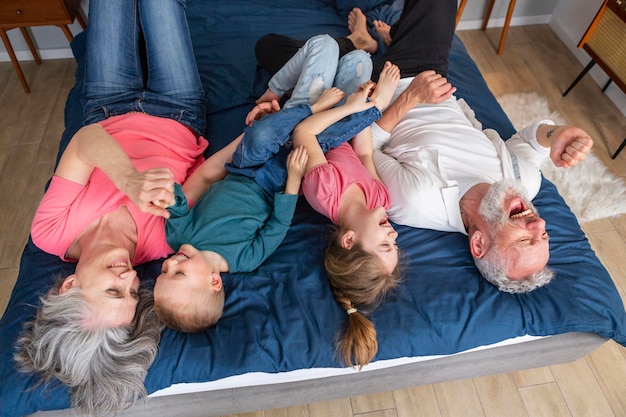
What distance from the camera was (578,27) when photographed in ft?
8.98

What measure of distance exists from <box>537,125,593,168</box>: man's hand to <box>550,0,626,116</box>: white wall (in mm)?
1340

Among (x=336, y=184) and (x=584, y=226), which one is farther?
(x=584, y=226)

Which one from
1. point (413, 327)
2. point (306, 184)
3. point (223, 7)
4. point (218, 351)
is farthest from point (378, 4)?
point (218, 351)

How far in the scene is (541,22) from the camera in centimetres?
299

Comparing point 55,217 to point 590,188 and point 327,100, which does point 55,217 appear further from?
point 590,188

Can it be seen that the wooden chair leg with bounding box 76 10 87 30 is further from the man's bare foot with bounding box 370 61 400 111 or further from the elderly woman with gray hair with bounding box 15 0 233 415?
the man's bare foot with bounding box 370 61 400 111

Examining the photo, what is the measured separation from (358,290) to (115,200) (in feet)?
2.54

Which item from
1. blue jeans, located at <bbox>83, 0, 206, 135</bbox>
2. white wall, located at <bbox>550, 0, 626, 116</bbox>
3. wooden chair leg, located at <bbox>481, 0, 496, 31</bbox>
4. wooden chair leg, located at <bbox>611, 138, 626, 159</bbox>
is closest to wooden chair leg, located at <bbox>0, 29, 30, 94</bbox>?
blue jeans, located at <bbox>83, 0, 206, 135</bbox>

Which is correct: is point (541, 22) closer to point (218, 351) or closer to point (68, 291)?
point (218, 351)

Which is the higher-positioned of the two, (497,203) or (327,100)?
(327,100)

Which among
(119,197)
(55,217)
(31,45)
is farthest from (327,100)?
(31,45)

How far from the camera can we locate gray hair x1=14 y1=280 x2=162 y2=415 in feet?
3.45

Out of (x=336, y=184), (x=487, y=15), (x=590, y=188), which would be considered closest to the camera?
(x=336, y=184)

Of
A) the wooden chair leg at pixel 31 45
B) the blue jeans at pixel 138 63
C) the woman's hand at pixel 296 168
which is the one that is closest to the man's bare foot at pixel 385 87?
the woman's hand at pixel 296 168
